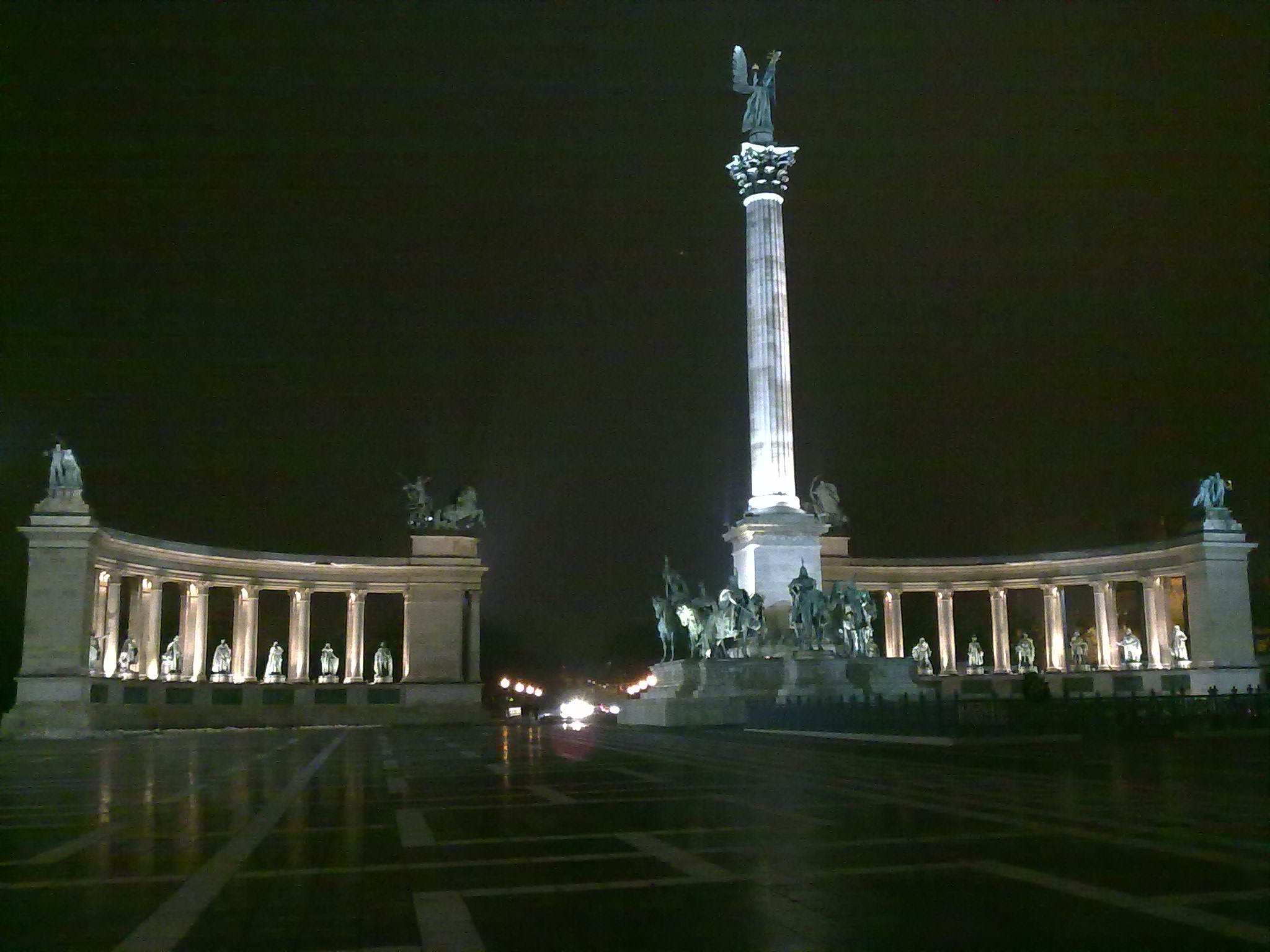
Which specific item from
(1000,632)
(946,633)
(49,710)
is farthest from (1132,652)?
(49,710)

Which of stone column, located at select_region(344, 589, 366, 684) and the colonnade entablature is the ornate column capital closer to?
the colonnade entablature

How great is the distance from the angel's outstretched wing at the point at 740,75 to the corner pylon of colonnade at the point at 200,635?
4197cm

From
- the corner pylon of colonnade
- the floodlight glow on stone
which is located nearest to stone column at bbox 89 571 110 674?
the corner pylon of colonnade

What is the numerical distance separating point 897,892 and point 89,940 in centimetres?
694

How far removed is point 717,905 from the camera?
10734mm

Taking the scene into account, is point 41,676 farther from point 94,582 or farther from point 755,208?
point 755,208

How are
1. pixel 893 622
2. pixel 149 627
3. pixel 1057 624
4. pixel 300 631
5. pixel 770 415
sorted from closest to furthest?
pixel 770 415 → pixel 149 627 → pixel 300 631 → pixel 1057 624 → pixel 893 622

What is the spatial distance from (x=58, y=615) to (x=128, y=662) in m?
9.60

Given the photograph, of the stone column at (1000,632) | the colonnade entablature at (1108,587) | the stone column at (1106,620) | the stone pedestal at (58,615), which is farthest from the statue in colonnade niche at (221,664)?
the stone column at (1106,620)

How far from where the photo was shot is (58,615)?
6706 cm

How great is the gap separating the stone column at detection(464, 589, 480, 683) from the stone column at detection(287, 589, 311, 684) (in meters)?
12.0

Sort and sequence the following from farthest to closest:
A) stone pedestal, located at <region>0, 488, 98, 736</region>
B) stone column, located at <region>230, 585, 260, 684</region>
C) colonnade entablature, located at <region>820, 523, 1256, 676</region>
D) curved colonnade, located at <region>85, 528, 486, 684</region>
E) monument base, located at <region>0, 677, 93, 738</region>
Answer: stone column, located at <region>230, 585, 260, 684</region> → curved colonnade, located at <region>85, 528, 486, 684</region> → colonnade entablature, located at <region>820, 523, 1256, 676</region> → stone pedestal, located at <region>0, 488, 98, 736</region> → monument base, located at <region>0, 677, 93, 738</region>

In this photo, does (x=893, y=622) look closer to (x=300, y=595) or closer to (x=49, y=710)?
(x=300, y=595)

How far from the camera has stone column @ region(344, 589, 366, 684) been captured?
90.9 metres
